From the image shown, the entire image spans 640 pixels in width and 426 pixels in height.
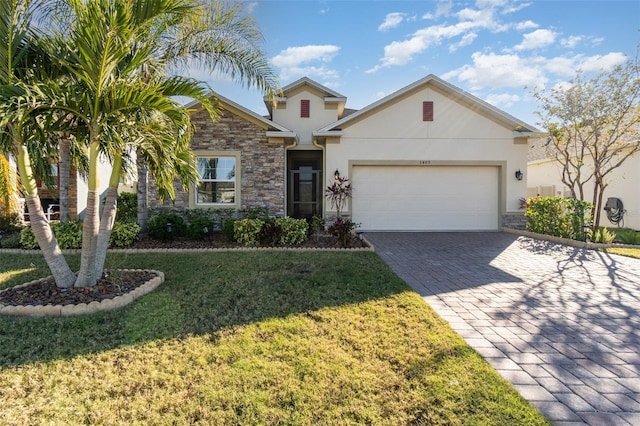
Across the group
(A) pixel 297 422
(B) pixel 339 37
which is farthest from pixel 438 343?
(B) pixel 339 37

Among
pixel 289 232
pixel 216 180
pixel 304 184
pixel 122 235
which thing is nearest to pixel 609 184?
pixel 304 184

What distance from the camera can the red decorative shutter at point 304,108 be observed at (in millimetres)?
13430

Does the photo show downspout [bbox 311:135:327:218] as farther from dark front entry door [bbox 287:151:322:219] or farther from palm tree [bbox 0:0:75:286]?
palm tree [bbox 0:0:75:286]

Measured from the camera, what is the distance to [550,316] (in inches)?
167

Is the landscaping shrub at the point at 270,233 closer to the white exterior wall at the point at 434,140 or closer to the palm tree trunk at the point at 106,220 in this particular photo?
the white exterior wall at the point at 434,140

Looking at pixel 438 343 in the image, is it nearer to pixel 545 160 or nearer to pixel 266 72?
pixel 266 72

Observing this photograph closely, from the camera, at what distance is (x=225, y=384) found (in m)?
2.72

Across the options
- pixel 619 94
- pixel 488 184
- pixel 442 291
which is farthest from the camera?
pixel 488 184

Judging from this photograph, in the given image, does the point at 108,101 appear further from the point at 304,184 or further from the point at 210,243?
the point at 304,184

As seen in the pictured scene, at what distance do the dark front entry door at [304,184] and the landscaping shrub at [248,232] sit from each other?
4.03m

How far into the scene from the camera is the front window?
454 inches

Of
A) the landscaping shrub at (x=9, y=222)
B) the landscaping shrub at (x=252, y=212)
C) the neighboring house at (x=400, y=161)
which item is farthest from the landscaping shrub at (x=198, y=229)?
the landscaping shrub at (x=9, y=222)

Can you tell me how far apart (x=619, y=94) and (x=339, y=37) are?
9.33 metres

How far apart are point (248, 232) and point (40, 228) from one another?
4.90 meters
